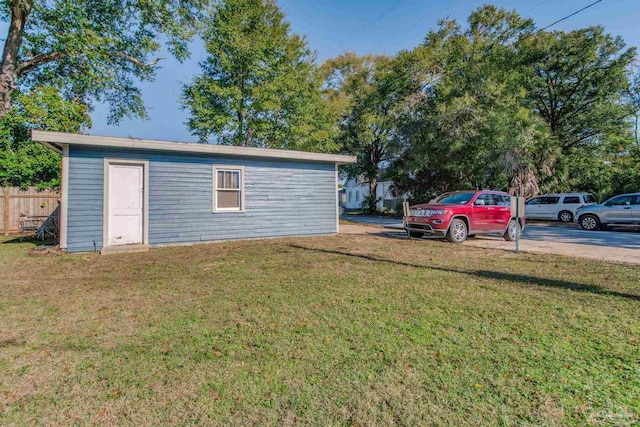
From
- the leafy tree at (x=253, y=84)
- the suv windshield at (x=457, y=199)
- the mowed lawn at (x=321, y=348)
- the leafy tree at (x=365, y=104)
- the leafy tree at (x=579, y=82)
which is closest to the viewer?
the mowed lawn at (x=321, y=348)

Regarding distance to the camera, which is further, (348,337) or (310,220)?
(310,220)

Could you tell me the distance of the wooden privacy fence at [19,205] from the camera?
11.0 m

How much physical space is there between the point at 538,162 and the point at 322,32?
567 inches

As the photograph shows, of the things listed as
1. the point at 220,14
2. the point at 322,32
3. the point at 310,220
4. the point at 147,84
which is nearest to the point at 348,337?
the point at 310,220

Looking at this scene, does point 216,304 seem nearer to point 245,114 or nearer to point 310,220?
point 310,220

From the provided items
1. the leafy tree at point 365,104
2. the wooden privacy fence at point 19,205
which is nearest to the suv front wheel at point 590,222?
the leafy tree at point 365,104

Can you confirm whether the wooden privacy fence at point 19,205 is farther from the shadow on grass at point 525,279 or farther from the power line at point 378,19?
the power line at point 378,19

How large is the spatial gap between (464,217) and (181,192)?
323 inches

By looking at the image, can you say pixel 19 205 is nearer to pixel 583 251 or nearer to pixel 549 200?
pixel 583 251

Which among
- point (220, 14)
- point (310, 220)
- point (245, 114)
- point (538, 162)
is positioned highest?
point (220, 14)

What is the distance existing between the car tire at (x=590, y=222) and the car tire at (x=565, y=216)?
2.46 meters

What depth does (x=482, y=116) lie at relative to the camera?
16.8 metres

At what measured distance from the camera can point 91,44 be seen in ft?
44.4

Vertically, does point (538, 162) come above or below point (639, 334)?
above
